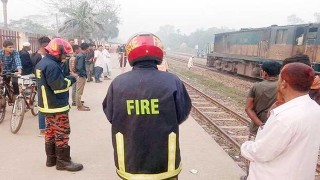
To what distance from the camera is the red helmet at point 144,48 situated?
243 centimetres


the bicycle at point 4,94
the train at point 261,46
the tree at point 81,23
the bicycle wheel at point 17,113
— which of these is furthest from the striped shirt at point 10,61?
the tree at point 81,23

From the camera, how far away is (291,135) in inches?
83.9

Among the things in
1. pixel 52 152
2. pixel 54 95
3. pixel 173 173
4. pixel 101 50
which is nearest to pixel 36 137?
pixel 52 152

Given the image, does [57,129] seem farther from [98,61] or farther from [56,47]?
[98,61]

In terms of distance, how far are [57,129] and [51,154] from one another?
49cm

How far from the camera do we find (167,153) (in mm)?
2461

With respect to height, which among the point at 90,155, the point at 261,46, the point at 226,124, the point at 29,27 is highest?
the point at 29,27

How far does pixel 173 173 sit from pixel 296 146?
0.96m

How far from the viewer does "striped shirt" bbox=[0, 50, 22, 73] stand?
7422mm

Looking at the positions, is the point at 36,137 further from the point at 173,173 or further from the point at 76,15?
the point at 76,15

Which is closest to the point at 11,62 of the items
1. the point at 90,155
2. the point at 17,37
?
the point at 90,155

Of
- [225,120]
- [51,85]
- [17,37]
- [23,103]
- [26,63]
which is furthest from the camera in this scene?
[17,37]

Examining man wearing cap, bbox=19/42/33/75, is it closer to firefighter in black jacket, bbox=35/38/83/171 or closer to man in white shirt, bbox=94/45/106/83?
firefighter in black jacket, bbox=35/38/83/171

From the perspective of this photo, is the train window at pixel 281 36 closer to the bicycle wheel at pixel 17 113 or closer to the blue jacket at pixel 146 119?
the bicycle wheel at pixel 17 113
